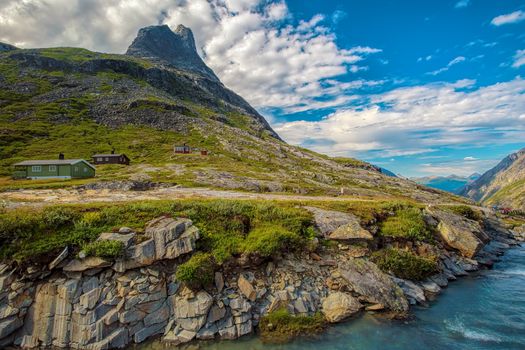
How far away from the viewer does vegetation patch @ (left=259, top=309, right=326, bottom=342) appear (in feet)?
54.8

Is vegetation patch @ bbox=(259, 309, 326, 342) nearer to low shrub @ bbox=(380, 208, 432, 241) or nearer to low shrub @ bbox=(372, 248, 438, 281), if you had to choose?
low shrub @ bbox=(372, 248, 438, 281)

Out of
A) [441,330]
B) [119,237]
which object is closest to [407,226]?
[441,330]

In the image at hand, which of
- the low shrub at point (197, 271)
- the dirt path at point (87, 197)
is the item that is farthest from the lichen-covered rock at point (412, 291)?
the dirt path at point (87, 197)

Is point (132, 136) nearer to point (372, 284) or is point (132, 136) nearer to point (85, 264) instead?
point (85, 264)

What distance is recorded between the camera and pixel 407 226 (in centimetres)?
2842

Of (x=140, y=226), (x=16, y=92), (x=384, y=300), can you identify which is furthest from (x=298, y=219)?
(x=16, y=92)

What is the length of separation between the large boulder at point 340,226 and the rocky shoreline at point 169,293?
5.05 feet

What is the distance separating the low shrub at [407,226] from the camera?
89.8 feet

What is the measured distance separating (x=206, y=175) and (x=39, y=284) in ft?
191

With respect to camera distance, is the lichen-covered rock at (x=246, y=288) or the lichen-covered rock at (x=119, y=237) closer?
the lichen-covered rock at (x=246, y=288)

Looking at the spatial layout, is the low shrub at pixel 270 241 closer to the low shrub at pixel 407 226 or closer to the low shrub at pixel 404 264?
the low shrub at pixel 404 264

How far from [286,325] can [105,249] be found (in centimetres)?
1306

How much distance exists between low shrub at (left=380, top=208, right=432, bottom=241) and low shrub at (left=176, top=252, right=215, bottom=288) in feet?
58.5

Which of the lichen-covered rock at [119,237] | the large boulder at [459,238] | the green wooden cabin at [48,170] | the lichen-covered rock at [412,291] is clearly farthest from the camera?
the green wooden cabin at [48,170]
